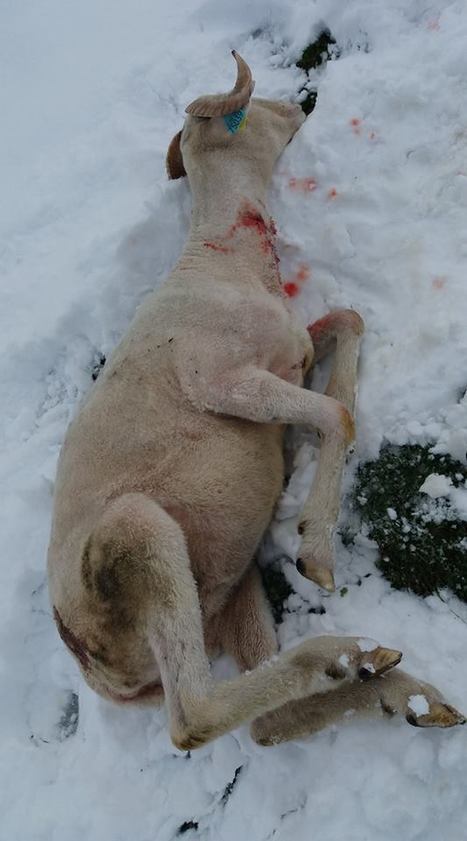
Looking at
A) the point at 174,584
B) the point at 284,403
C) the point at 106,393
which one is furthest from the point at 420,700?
the point at 106,393

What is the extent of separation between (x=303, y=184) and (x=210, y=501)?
2.27 metres

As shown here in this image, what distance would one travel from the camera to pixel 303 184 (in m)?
4.52

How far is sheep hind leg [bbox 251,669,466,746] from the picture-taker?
2861mm

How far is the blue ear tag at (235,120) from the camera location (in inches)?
167

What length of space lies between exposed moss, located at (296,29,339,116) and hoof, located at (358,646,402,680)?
362 cm

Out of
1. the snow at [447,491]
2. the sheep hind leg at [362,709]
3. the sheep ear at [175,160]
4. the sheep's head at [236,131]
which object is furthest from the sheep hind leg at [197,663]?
the sheep ear at [175,160]

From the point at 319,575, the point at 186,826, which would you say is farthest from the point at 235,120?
the point at 186,826

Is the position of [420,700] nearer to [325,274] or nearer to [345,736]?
[345,736]

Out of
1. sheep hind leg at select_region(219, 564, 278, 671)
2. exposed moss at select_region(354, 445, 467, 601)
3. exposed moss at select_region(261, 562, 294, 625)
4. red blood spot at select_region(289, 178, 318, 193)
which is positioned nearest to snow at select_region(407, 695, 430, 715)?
exposed moss at select_region(354, 445, 467, 601)

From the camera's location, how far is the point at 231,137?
436cm

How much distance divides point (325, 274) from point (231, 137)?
39.6 inches

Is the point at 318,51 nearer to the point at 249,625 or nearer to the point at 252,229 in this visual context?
the point at 252,229

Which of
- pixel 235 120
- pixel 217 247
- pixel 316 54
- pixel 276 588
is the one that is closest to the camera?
pixel 276 588

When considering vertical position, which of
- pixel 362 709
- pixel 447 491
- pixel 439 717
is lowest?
pixel 362 709
